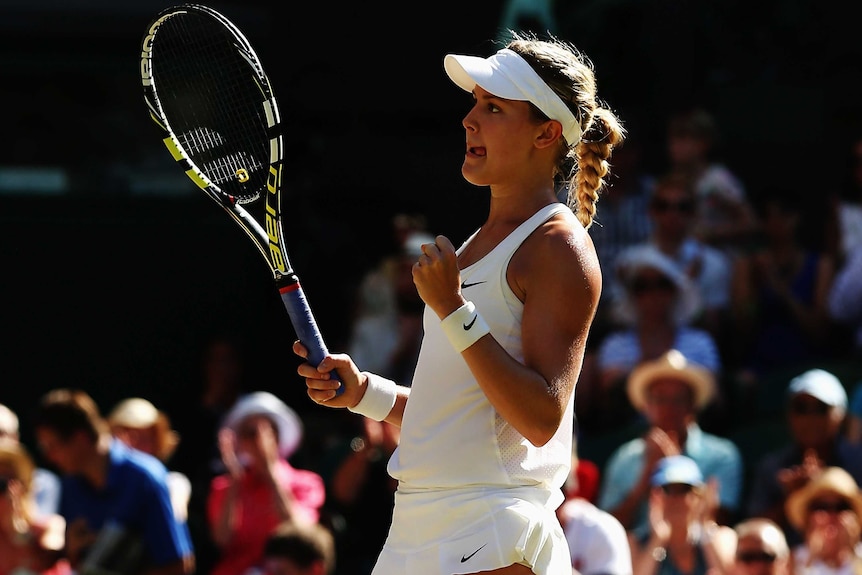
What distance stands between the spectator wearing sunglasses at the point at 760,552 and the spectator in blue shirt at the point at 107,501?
2.25 metres

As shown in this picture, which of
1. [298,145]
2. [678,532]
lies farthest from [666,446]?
[298,145]

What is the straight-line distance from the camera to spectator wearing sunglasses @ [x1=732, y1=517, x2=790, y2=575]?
555 centimetres

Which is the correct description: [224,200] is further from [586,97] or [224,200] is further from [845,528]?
[845,528]

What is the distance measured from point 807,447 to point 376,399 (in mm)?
3633

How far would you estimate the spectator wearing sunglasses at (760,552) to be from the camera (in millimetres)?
5551

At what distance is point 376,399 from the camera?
129 inches

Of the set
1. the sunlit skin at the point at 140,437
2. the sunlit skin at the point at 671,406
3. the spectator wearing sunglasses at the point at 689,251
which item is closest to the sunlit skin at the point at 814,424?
the sunlit skin at the point at 671,406

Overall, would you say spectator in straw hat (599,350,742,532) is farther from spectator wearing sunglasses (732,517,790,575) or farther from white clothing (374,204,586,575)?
white clothing (374,204,586,575)

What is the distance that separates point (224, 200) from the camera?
356cm

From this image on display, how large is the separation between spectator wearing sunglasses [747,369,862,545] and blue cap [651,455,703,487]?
20.2 inches

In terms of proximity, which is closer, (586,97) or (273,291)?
(586,97)

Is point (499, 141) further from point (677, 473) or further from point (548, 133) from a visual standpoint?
point (677, 473)

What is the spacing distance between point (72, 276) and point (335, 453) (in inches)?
91.6

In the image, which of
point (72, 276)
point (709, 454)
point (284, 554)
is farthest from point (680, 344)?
point (72, 276)
